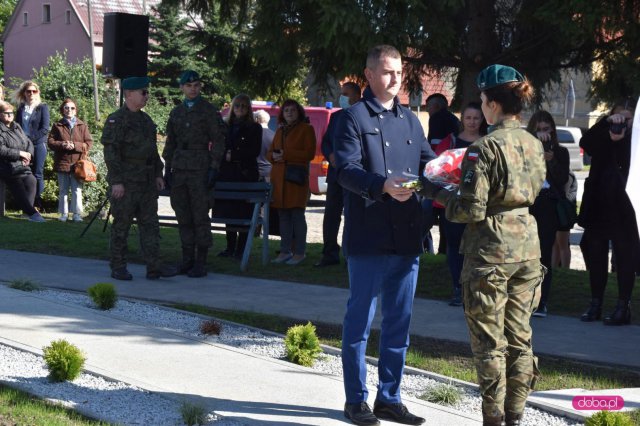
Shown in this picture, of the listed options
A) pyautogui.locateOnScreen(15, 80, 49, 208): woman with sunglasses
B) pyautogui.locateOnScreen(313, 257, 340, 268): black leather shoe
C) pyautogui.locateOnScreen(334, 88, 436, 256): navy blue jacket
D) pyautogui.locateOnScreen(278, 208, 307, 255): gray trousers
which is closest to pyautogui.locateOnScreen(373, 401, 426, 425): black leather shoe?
pyautogui.locateOnScreen(334, 88, 436, 256): navy blue jacket

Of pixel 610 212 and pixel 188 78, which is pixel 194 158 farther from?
pixel 610 212

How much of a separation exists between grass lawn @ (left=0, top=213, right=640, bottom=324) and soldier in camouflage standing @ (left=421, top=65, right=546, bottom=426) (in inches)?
156

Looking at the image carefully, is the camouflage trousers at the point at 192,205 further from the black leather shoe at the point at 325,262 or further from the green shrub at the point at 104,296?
the green shrub at the point at 104,296

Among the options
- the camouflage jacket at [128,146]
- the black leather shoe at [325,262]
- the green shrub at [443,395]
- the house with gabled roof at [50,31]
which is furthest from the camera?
the house with gabled roof at [50,31]

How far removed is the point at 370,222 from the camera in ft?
17.9

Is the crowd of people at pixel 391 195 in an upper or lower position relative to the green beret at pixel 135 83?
lower

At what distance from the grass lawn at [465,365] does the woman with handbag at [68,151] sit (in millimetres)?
8374

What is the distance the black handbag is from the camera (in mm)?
11820

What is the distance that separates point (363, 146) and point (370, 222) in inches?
15.6

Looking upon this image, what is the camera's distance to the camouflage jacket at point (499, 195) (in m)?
A: 4.97

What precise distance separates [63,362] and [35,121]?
1117cm

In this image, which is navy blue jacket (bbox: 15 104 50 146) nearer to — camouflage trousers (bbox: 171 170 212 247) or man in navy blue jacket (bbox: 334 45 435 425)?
camouflage trousers (bbox: 171 170 212 247)

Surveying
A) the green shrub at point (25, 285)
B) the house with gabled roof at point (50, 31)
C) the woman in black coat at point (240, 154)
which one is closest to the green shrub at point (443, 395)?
the green shrub at point (25, 285)

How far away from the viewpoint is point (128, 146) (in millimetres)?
10312
